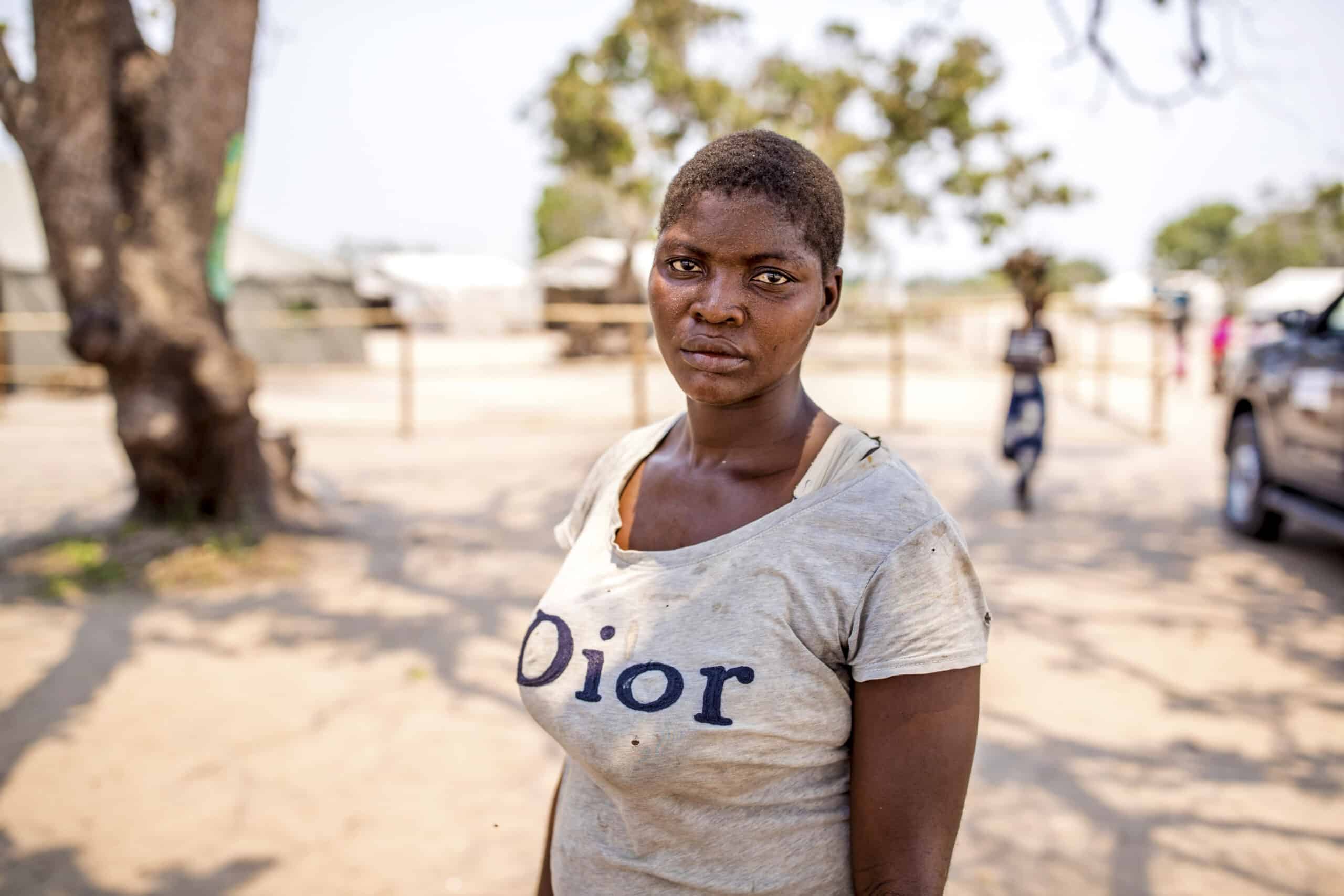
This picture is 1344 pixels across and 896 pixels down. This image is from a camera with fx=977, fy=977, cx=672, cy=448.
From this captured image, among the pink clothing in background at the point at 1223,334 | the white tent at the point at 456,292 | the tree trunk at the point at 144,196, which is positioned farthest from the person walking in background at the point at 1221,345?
the white tent at the point at 456,292

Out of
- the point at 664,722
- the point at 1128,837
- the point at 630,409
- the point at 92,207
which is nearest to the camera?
the point at 664,722

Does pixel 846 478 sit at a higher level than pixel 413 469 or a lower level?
higher

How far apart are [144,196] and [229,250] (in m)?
12.0

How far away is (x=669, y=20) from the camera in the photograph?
20.2 meters

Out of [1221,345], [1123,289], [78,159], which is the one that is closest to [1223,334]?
[1221,345]

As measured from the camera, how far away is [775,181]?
126cm

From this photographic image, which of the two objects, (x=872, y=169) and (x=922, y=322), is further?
(x=922, y=322)

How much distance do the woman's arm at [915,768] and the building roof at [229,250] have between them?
14553 mm

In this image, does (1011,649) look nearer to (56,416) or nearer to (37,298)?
(56,416)

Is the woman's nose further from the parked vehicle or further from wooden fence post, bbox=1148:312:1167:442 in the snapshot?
wooden fence post, bbox=1148:312:1167:442

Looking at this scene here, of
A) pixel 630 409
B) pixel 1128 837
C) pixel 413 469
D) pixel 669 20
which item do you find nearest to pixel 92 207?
pixel 413 469

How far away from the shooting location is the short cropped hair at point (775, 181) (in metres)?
1.26

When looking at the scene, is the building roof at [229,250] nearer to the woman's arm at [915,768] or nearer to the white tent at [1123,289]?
the woman's arm at [915,768]

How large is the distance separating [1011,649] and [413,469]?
6.07 metres
